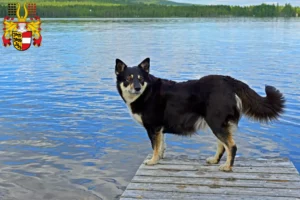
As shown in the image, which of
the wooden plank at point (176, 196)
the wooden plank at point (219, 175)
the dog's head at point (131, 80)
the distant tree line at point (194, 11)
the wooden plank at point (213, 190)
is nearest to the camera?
the wooden plank at point (176, 196)

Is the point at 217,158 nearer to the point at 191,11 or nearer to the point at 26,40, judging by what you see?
the point at 26,40

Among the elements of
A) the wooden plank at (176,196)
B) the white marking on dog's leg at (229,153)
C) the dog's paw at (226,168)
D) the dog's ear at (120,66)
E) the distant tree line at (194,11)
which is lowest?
the wooden plank at (176,196)

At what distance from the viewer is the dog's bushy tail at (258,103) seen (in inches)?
256

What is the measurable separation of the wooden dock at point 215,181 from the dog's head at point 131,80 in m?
1.21

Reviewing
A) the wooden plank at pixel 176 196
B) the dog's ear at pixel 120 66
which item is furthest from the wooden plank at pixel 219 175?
the dog's ear at pixel 120 66

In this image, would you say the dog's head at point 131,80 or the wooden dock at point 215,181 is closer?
the wooden dock at point 215,181

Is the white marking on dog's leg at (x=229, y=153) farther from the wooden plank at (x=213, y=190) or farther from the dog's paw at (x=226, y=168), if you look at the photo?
the wooden plank at (x=213, y=190)

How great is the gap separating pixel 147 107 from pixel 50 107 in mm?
7323

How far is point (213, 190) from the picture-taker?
583cm

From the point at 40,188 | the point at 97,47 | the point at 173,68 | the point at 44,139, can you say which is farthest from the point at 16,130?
the point at 97,47

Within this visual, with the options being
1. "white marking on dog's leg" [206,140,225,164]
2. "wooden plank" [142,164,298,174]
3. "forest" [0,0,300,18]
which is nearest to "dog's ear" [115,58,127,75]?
"wooden plank" [142,164,298,174]

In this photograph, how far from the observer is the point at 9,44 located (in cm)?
3600

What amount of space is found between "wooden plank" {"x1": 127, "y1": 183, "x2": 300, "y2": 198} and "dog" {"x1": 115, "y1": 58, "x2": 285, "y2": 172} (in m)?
0.79

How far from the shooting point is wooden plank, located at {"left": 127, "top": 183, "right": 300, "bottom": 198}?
566cm
